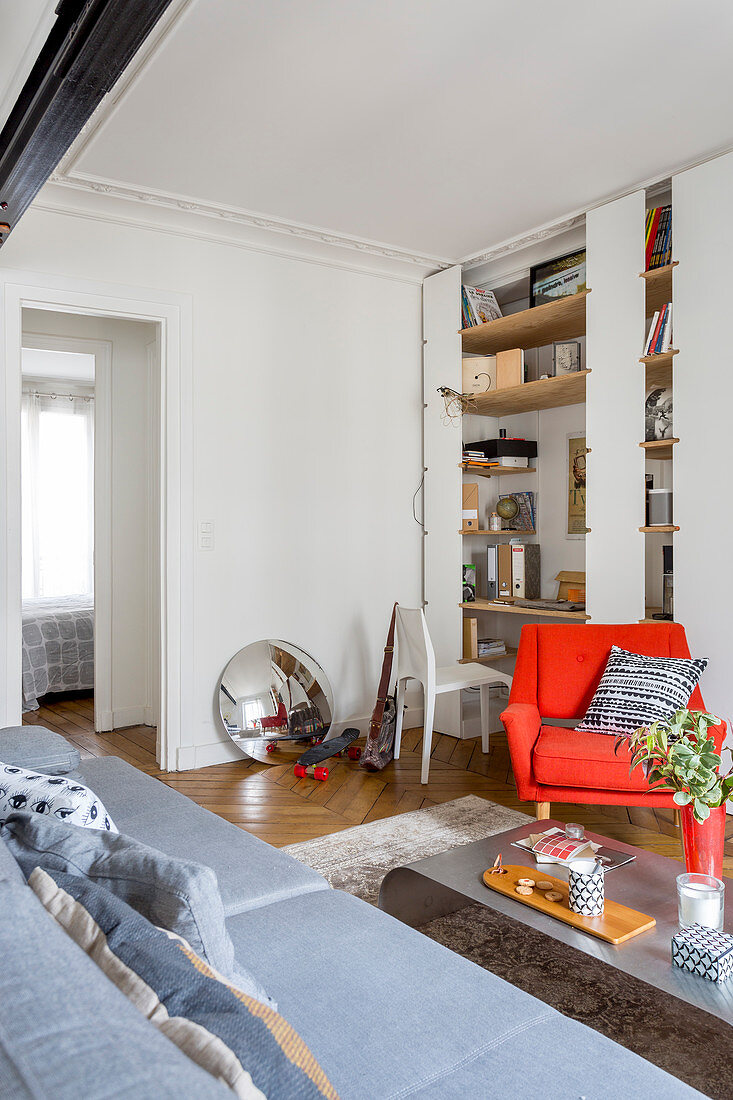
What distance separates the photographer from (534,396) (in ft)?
13.8

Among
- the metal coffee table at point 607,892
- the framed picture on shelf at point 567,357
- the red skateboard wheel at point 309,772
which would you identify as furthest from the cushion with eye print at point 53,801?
the framed picture on shelf at point 567,357

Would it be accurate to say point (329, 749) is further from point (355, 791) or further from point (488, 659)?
point (488, 659)

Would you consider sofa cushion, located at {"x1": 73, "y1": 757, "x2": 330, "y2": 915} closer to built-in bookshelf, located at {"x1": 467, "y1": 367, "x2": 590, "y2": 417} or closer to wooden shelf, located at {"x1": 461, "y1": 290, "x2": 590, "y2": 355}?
built-in bookshelf, located at {"x1": 467, "y1": 367, "x2": 590, "y2": 417}

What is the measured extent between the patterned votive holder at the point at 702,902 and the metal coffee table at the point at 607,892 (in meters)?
0.06

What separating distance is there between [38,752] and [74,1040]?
160 centimetres

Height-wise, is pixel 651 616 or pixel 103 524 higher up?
pixel 103 524

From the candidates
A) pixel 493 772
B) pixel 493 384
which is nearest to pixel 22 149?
pixel 493 384

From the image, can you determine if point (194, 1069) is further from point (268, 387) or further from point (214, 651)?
point (268, 387)

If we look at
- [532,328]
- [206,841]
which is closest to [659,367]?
[532,328]

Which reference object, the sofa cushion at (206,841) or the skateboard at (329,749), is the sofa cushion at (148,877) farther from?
the skateboard at (329,749)

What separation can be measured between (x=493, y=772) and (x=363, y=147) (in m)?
2.83

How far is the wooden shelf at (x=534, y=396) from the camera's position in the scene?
3896 mm

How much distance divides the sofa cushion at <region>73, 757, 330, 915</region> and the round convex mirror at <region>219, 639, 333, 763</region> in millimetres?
1727

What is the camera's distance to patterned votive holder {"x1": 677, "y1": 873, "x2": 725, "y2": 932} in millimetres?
1629
